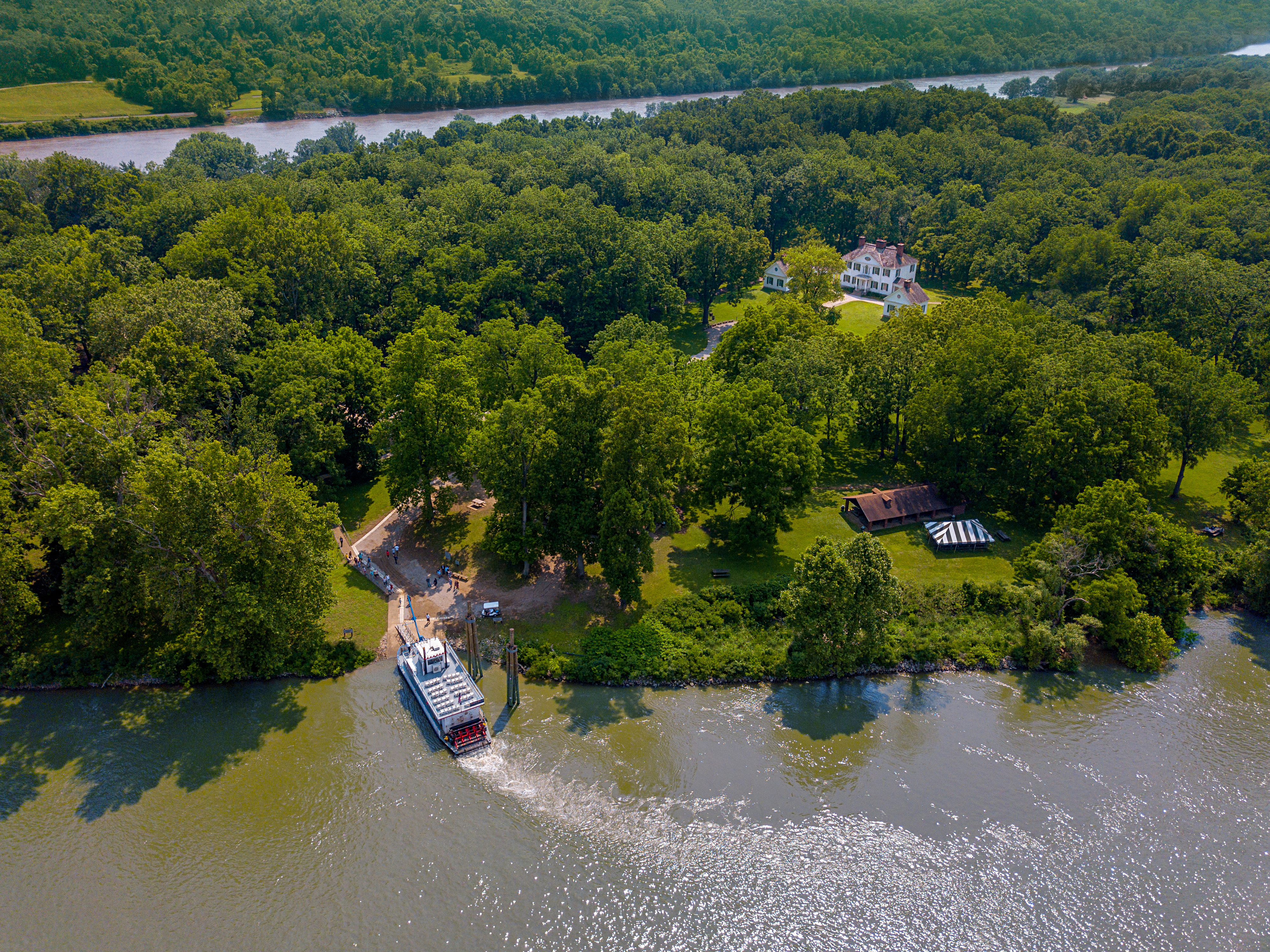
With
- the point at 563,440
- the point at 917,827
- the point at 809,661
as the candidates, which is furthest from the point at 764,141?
the point at 917,827

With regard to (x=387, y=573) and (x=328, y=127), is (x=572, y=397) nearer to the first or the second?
(x=387, y=573)

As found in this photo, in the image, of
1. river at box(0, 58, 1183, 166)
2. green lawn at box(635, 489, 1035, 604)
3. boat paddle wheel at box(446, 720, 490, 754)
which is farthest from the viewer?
river at box(0, 58, 1183, 166)

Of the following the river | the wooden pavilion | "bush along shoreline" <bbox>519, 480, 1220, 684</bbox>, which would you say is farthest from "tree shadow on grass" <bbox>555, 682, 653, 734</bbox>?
the river

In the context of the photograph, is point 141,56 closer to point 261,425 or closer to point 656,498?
point 261,425

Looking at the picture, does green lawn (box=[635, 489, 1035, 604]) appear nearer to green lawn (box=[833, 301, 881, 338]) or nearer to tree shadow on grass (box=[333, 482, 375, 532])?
A: tree shadow on grass (box=[333, 482, 375, 532])

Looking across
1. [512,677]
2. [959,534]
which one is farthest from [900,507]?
[512,677]
